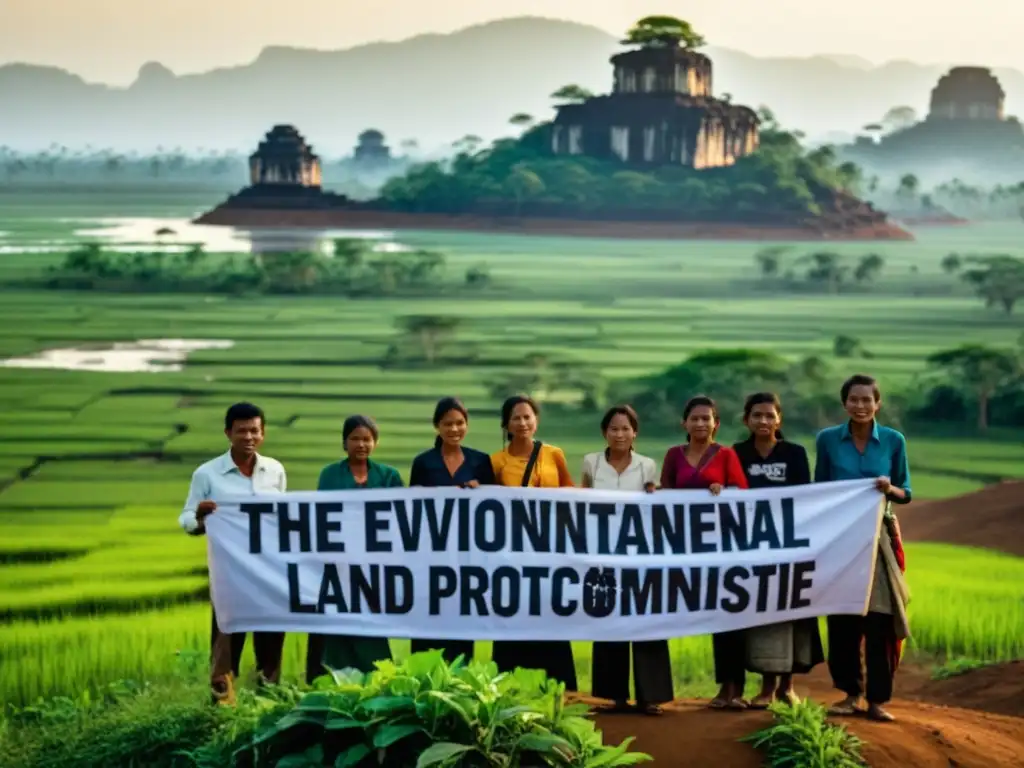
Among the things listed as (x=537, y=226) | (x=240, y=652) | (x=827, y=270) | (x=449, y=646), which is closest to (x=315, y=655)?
(x=240, y=652)

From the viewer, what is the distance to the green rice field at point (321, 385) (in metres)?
8.33

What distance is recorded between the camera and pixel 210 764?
160 inches

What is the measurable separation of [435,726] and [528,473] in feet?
3.29

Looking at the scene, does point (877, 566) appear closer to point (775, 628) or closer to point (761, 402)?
point (775, 628)

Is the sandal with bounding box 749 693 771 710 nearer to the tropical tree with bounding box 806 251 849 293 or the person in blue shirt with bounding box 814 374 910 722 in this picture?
the person in blue shirt with bounding box 814 374 910 722

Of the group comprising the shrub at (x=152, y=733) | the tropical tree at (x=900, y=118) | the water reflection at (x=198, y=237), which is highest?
the tropical tree at (x=900, y=118)

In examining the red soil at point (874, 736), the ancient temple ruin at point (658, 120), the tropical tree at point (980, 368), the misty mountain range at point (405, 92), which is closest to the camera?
the red soil at point (874, 736)

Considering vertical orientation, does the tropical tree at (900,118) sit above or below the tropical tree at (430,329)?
above

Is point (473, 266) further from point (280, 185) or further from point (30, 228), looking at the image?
point (30, 228)

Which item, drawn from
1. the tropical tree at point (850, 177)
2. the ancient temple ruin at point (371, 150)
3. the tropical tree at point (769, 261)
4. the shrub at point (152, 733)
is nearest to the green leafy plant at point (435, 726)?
the shrub at point (152, 733)

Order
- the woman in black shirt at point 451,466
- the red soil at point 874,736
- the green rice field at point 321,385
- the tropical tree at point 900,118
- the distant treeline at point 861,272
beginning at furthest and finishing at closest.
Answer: the tropical tree at point 900,118
the distant treeline at point 861,272
the green rice field at point 321,385
the woman in black shirt at point 451,466
the red soil at point 874,736

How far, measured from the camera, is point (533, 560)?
4.65 m

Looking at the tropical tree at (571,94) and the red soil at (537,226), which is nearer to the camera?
the red soil at (537,226)

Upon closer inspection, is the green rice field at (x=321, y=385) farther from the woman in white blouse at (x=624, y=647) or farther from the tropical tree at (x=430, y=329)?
the woman in white blouse at (x=624, y=647)
